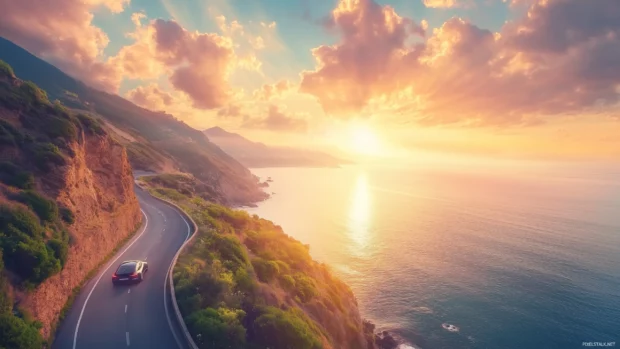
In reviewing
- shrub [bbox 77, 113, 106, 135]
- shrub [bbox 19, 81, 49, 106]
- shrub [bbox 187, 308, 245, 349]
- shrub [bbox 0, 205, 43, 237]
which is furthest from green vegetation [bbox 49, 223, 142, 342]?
shrub [bbox 19, 81, 49, 106]

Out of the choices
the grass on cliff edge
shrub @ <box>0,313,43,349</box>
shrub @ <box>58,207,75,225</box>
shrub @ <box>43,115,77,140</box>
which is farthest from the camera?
shrub @ <box>43,115,77,140</box>

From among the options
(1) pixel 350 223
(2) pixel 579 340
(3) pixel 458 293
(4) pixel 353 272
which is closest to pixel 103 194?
(4) pixel 353 272

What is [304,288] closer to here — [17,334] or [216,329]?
[216,329]

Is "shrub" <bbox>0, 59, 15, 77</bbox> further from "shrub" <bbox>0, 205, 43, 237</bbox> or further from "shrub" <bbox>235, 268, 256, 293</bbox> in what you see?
"shrub" <bbox>235, 268, 256, 293</bbox>

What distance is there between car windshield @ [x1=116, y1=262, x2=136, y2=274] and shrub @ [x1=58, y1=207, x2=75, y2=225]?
469 centimetres

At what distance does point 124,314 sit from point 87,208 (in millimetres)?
11642

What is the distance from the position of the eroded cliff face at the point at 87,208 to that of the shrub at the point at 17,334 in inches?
68.6

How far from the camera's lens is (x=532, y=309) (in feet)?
156

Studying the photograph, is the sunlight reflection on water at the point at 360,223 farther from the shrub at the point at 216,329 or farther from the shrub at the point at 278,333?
the shrub at the point at 216,329

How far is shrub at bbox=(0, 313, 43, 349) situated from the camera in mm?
12336

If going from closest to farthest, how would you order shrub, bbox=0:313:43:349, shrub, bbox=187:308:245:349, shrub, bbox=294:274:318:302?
1. shrub, bbox=0:313:43:349
2. shrub, bbox=187:308:245:349
3. shrub, bbox=294:274:318:302

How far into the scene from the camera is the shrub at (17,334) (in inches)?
486

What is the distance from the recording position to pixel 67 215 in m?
22.0

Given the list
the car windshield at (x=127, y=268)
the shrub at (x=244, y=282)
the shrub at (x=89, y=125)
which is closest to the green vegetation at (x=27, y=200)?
the shrub at (x=89, y=125)
